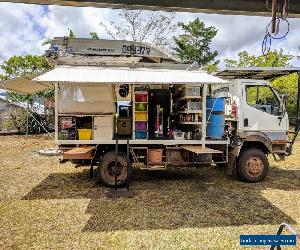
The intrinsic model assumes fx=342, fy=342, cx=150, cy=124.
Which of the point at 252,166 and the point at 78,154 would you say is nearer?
the point at 78,154

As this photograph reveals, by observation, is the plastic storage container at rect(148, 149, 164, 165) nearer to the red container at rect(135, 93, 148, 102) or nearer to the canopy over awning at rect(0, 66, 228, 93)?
the red container at rect(135, 93, 148, 102)

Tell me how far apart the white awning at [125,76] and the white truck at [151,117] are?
0.08 feet

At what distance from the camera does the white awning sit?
279 inches

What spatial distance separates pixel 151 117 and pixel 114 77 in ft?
6.28

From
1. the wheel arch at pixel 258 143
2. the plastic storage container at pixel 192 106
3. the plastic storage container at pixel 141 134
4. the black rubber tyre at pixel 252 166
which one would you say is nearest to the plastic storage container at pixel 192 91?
the plastic storage container at pixel 192 106

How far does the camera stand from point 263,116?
28.5 ft

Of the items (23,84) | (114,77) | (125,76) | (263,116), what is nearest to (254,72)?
(263,116)

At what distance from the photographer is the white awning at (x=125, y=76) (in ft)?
23.2

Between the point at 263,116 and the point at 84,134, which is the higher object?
the point at 263,116

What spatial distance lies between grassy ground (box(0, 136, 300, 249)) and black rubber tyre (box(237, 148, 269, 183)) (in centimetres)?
26

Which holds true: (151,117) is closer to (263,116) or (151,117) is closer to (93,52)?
(93,52)

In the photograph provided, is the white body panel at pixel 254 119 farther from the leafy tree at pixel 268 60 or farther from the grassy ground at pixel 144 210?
the leafy tree at pixel 268 60

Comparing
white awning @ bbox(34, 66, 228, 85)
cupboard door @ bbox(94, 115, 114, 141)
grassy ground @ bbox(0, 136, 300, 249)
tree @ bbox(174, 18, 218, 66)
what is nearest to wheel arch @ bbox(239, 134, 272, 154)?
grassy ground @ bbox(0, 136, 300, 249)

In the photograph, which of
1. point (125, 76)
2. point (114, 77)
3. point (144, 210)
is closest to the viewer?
point (144, 210)
